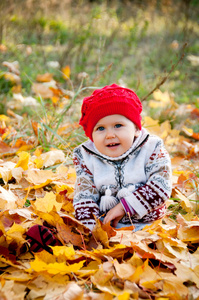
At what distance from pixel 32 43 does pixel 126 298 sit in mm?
5467

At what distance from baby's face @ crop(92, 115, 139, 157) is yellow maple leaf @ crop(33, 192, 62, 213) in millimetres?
380

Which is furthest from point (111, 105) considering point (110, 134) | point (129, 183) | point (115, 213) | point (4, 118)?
point (4, 118)

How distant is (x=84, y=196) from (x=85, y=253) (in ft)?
1.42

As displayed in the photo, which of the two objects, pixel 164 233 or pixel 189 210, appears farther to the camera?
pixel 189 210

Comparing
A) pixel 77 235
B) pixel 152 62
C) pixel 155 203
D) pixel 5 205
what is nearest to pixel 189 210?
pixel 155 203

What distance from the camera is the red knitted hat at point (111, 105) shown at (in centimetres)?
184

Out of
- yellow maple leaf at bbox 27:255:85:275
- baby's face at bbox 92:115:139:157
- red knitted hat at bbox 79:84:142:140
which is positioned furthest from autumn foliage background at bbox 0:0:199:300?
red knitted hat at bbox 79:84:142:140

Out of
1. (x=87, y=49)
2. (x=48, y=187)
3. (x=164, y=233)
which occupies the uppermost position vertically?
(x=87, y=49)

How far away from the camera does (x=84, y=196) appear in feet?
6.44

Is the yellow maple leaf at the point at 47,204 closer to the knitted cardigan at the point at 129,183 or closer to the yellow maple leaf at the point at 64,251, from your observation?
the knitted cardigan at the point at 129,183

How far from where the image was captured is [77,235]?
1764 mm

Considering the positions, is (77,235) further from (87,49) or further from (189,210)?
(87,49)

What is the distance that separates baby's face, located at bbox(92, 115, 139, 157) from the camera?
6.12ft

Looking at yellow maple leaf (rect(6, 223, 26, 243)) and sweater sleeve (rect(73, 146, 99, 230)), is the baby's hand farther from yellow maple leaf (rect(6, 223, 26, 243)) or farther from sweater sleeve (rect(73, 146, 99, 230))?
yellow maple leaf (rect(6, 223, 26, 243))
